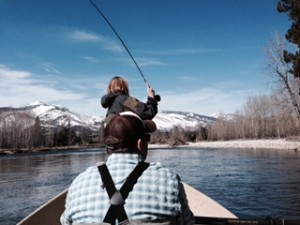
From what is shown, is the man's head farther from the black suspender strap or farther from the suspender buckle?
the suspender buckle

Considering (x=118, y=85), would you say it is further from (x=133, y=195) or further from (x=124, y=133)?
(x=133, y=195)

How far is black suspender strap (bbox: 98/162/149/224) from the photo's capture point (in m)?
1.58

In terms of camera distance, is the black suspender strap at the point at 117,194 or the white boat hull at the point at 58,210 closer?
the black suspender strap at the point at 117,194

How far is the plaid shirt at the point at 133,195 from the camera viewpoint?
1602mm

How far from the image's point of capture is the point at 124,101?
340 centimetres

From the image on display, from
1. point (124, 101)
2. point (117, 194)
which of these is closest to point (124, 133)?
point (117, 194)

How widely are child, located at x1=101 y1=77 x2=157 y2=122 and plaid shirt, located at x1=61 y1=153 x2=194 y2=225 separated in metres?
1.67

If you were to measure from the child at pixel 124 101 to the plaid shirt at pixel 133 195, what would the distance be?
65.9 inches

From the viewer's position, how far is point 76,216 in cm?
168

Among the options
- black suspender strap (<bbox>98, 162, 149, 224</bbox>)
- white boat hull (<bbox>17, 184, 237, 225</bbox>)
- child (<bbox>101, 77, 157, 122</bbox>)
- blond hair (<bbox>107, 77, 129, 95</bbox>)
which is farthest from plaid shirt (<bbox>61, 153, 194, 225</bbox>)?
white boat hull (<bbox>17, 184, 237, 225</bbox>)

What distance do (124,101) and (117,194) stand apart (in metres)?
1.86

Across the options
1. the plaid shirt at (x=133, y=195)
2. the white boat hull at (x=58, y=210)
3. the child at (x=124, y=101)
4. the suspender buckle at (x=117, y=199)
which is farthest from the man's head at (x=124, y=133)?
the white boat hull at (x=58, y=210)

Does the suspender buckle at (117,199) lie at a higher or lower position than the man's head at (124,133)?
lower

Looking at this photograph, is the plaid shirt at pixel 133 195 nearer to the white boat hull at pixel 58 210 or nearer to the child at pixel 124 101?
the child at pixel 124 101
